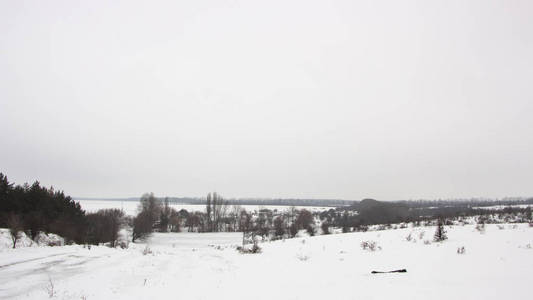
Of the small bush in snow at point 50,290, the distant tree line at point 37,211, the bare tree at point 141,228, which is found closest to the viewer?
the small bush in snow at point 50,290

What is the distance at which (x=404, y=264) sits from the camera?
9.96 metres

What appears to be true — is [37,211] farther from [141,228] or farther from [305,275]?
[141,228]

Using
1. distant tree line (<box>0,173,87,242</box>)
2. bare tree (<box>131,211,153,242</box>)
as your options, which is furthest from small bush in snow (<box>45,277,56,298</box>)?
bare tree (<box>131,211,153,242</box>)

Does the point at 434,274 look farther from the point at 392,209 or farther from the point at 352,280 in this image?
the point at 392,209

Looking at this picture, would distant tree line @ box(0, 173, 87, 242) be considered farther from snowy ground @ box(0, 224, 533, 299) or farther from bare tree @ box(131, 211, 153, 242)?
bare tree @ box(131, 211, 153, 242)

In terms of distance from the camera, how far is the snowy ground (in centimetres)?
726

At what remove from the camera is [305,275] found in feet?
32.4

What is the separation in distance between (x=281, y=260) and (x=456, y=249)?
7.41m

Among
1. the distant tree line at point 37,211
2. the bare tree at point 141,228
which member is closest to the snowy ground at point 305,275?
the distant tree line at point 37,211

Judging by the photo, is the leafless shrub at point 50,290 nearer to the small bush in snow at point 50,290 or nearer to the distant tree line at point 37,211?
the small bush in snow at point 50,290

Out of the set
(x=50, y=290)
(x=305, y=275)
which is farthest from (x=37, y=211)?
(x=305, y=275)

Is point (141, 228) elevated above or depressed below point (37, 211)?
below

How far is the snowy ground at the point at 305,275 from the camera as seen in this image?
726 centimetres

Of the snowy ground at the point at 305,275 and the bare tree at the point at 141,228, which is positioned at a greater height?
the snowy ground at the point at 305,275
